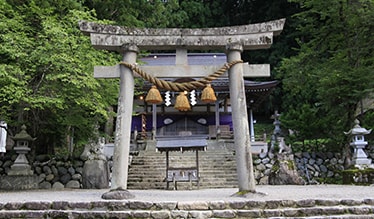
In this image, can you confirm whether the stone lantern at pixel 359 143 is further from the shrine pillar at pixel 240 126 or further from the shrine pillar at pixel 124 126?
the shrine pillar at pixel 124 126

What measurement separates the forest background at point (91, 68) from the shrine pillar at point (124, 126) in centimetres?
223

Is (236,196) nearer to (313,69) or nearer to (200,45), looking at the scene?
(200,45)

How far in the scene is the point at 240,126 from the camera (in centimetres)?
637

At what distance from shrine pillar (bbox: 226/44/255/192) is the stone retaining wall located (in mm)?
6531

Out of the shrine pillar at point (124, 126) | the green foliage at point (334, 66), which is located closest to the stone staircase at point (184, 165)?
the green foliage at point (334, 66)

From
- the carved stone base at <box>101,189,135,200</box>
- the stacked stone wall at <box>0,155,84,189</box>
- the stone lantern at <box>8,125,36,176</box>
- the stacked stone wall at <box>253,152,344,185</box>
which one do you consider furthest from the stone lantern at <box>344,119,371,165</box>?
the stone lantern at <box>8,125,36,176</box>

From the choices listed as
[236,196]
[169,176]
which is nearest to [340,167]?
[169,176]

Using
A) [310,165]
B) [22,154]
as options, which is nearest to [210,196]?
[22,154]

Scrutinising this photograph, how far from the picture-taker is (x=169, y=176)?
1045 centimetres

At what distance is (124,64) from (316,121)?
30.0 feet

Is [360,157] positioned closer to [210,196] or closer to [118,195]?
[210,196]

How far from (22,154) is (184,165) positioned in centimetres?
605

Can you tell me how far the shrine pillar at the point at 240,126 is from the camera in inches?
244

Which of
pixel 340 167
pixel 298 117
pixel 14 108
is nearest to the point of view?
pixel 14 108
